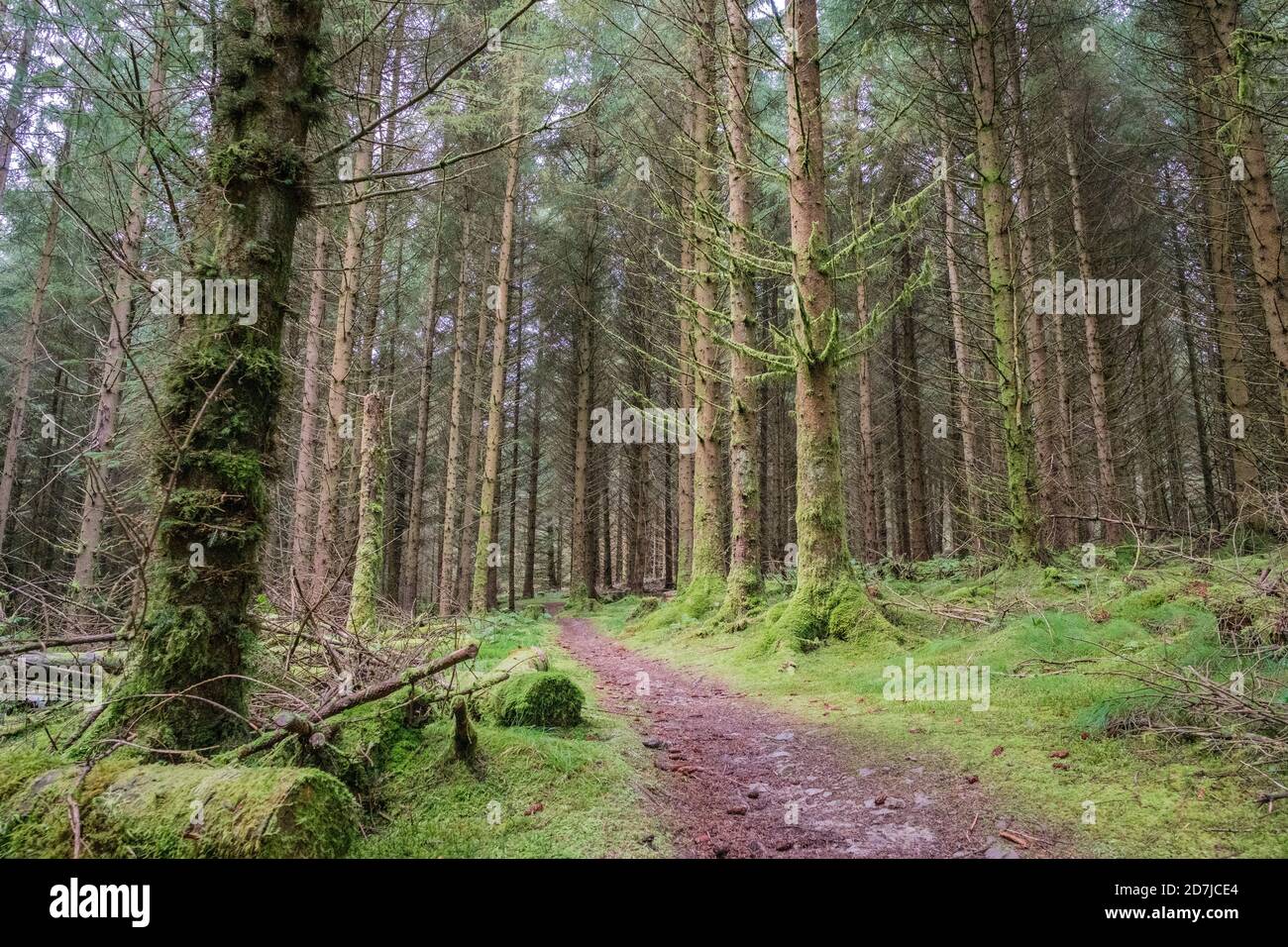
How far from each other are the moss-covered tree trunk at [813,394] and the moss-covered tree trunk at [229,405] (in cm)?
479

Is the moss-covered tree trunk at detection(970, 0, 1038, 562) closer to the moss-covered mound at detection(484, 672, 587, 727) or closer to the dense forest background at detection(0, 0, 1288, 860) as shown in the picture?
the dense forest background at detection(0, 0, 1288, 860)

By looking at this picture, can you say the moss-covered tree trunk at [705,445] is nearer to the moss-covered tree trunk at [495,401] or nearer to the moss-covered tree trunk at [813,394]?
the moss-covered tree trunk at [813,394]

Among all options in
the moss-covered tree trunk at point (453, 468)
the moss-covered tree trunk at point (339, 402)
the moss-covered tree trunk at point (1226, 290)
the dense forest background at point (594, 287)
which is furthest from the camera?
the moss-covered tree trunk at point (453, 468)

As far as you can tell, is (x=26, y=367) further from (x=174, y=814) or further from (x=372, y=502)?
(x=174, y=814)

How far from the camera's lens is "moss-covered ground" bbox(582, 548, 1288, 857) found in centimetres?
254

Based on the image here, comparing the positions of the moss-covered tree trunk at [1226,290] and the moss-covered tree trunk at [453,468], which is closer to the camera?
the moss-covered tree trunk at [1226,290]

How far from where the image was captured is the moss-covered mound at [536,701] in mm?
3969

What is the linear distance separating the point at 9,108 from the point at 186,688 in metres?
18.6

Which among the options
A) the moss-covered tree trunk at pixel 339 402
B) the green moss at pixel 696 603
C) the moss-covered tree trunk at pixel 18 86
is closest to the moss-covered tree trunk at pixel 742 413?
the green moss at pixel 696 603

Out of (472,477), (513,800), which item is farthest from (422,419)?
(513,800)

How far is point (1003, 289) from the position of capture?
833 cm
